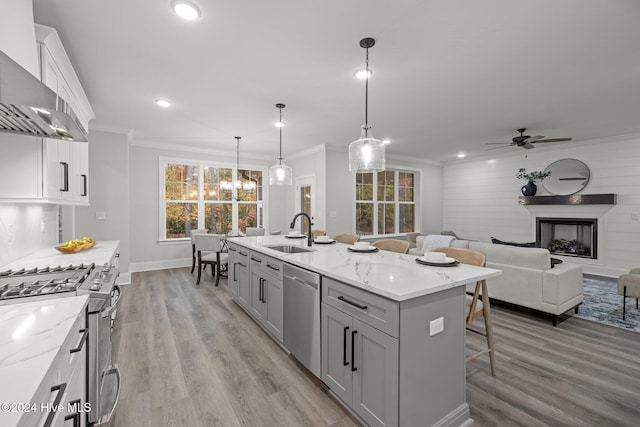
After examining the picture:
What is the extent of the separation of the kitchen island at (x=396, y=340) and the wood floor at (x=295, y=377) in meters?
0.30

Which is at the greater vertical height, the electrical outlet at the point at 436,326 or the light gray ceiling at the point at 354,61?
the light gray ceiling at the point at 354,61

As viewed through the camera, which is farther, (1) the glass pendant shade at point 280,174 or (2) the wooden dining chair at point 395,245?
(1) the glass pendant shade at point 280,174

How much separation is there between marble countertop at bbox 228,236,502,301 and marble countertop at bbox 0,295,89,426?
1305 millimetres

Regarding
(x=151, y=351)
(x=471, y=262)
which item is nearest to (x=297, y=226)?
(x=151, y=351)

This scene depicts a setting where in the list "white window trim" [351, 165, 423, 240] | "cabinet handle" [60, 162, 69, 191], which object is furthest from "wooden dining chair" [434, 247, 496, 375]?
"white window trim" [351, 165, 423, 240]

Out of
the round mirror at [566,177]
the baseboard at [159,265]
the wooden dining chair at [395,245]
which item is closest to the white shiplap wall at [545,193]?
the round mirror at [566,177]

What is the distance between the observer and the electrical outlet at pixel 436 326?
1581 mm

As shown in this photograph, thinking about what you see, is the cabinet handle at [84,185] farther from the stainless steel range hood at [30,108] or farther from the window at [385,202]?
the window at [385,202]

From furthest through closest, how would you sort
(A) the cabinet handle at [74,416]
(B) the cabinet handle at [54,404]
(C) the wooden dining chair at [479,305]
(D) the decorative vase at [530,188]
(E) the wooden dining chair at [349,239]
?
(D) the decorative vase at [530,188], (E) the wooden dining chair at [349,239], (C) the wooden dining chair at [479,305], (A) the cabinet handle at [74,416], (B) the cabinet handle at [54,404]

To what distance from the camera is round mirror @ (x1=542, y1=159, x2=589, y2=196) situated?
597cm

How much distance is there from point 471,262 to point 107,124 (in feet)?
18.3

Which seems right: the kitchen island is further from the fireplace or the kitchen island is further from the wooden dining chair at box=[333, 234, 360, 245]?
the fireplace

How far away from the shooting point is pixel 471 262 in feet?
7.57

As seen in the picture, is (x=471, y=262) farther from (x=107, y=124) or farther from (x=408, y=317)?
(x=107, y=124)
